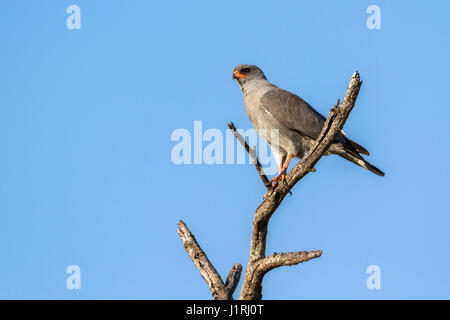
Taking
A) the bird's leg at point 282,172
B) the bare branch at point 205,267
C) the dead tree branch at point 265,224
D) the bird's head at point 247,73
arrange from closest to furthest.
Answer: the dead tree branch at point 265,224 < the bare branch at point 205,267 < the bird's leg at point 282,172 < the bird's head at point 247,73

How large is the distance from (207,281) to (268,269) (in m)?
0.98

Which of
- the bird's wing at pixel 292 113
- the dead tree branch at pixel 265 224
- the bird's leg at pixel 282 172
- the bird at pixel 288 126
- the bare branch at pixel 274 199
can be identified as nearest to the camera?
the dead tree branch at pixel 265 224

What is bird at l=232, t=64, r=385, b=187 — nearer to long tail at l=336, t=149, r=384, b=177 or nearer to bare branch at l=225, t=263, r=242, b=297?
long tail at l=336, t=149, r=384, b=177

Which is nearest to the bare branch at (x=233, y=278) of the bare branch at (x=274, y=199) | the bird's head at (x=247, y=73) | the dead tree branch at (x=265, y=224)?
the dead tree branch at (x=265, y=224)

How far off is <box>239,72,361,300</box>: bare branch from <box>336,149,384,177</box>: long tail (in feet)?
7.53

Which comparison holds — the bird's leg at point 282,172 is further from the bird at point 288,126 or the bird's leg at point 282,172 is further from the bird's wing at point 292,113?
the bird's wing at point 292,113

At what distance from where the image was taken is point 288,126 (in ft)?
33.7

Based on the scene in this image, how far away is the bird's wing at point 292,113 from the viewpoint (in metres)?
10.2

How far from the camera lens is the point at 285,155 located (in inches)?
412

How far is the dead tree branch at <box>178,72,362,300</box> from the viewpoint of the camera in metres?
7.54

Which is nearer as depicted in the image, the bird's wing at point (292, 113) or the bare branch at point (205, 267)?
the bare branch at point (205, 267)

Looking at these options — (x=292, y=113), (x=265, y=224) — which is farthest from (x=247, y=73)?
(x=265, y=224)

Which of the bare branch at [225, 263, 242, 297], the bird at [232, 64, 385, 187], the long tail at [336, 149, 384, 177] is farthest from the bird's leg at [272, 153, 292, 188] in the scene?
the bare branch at [225, 263, 242, 297]
